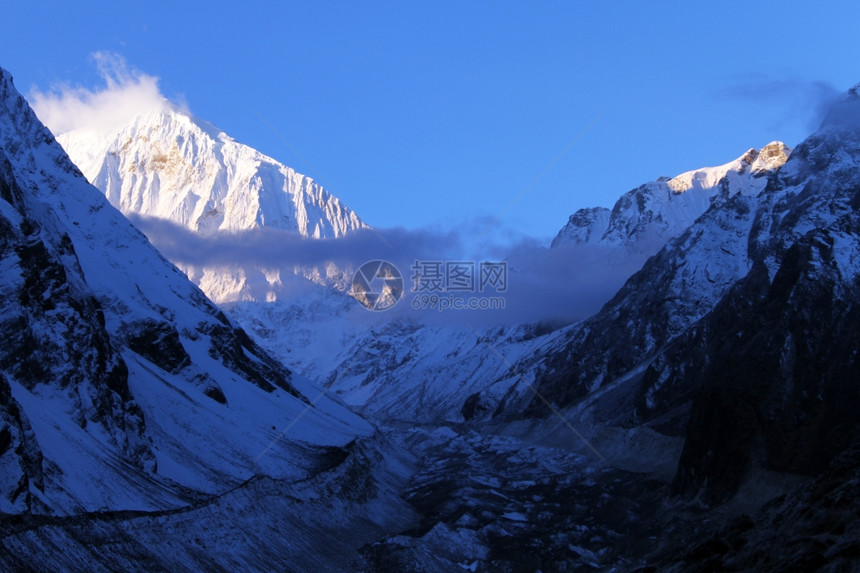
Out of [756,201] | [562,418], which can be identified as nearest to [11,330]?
[562,418]

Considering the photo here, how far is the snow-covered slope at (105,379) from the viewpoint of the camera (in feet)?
192

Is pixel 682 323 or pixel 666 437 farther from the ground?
pixel 682 323

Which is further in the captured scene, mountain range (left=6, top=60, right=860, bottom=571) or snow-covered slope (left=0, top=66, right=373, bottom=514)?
snow-covered slope (left=0, top=66, right=373, bottom=514)

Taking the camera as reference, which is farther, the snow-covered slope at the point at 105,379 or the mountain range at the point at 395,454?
the snow-covered slope at the point at 105,379

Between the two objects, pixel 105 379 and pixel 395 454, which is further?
pixel 395 454

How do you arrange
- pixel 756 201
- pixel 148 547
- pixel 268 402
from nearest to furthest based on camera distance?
1. pixel 148 547
2. pixel 268 402
3. pixel 756 201

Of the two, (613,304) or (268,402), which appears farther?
(613,304)

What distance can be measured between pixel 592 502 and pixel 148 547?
1996 inches

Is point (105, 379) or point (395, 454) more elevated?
point (105, 379)

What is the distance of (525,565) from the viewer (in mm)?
66812

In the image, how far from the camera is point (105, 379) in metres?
77.3

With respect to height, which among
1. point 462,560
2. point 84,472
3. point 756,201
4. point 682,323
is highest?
point 756,201

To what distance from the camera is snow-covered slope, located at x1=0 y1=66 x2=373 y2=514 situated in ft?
192

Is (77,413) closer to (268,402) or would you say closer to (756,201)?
(268,402)
